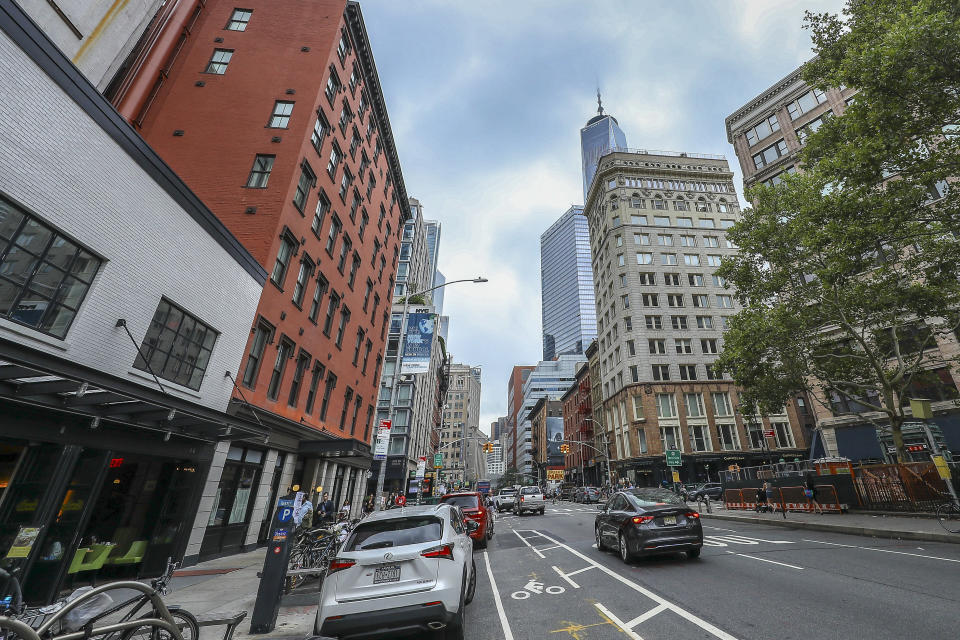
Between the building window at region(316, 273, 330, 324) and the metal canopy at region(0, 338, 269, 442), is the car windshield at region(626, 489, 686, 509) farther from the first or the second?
the building window at region(316, 273, 330, 324)

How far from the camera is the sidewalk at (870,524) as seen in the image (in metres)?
11.9

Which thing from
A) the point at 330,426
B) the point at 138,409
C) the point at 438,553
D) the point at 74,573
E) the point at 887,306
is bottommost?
the point at 74,573

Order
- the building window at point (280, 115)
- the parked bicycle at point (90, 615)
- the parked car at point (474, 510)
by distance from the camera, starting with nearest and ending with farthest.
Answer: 1. the parked bicycle at point (90, 615)
2. the parked car at point (474, 510)
3. the building window at point (280, 115)

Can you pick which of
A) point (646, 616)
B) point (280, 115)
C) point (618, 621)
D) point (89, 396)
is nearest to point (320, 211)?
point (280, 115)

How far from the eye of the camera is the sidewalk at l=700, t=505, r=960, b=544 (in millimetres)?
11859

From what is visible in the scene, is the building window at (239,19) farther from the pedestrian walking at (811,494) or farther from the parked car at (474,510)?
the pedestrian walking at (811,494)

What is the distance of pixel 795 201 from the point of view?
2033cm

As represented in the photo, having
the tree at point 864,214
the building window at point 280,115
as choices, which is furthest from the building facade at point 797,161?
the building window at point 280,115

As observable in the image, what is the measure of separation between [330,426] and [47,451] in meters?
14.3

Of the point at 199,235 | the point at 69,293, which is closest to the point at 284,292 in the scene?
the point at 199,235

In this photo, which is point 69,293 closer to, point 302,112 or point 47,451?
point 47,451

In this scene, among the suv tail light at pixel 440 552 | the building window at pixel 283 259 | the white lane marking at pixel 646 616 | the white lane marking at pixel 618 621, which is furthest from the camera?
the building window at pixel 283 259

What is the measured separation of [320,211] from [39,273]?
12921 millimetres

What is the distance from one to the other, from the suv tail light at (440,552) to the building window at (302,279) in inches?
575
